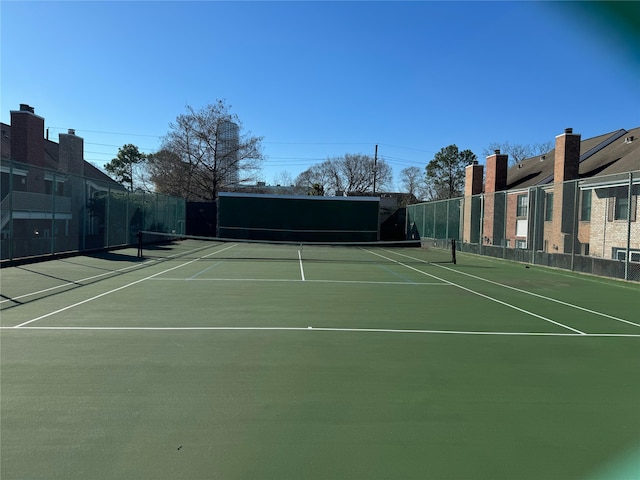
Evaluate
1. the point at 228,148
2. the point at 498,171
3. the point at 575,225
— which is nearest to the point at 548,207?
the point at 575,225

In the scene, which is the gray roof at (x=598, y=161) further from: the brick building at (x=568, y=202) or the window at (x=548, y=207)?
the window at (x=548, y=207)

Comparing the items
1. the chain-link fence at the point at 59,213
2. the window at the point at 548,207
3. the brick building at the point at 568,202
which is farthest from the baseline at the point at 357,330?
the window at the point at 548,207

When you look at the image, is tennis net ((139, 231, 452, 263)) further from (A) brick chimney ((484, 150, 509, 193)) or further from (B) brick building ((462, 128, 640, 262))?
(A) brick chimney ((484, 150, 509, 193))

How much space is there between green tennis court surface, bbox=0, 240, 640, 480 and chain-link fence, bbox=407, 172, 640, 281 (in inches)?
278

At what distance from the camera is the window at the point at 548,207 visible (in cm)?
1942

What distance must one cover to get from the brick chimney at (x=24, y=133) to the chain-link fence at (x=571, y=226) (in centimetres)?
2607

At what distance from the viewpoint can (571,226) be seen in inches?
696

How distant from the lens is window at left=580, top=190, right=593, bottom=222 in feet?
57.0

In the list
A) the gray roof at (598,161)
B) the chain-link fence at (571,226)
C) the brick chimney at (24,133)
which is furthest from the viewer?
the brick chimney at (24,133)

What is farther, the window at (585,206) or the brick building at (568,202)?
the window at (585,206)

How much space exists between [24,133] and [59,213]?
504 inches

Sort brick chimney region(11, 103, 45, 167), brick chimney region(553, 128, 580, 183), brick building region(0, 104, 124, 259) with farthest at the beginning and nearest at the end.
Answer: brick chimney region(11, 103, 45, 167), brick chimney region(553, 128, 580, 183), brick building region(0, 104, 124, 259)

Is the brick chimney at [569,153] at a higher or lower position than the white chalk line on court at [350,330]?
higher

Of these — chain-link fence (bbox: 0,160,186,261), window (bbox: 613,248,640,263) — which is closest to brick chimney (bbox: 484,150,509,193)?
window (bbox: 613,248,640,263)
